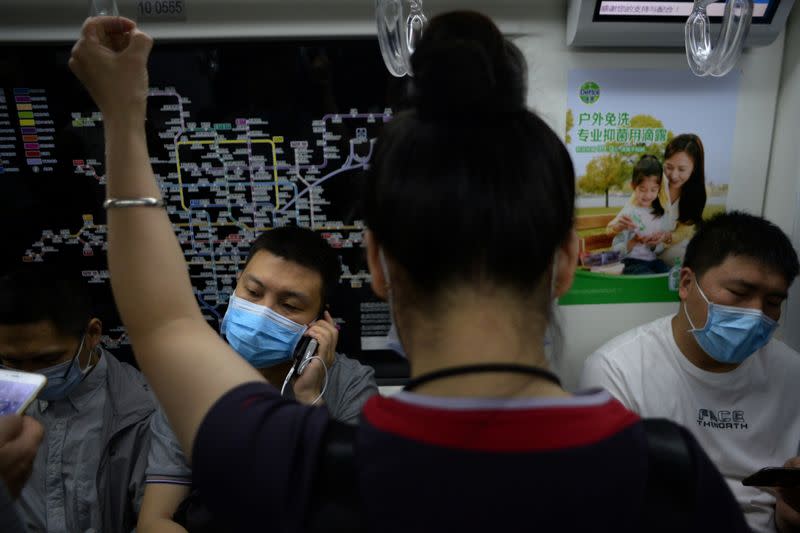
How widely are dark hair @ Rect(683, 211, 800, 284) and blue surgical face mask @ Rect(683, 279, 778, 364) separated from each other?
145mm

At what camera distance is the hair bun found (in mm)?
527

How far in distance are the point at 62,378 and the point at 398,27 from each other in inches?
55.9

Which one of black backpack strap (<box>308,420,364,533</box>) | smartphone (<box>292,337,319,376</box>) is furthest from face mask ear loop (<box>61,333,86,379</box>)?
black backpack strap (<box>308,420,364,533</box>)

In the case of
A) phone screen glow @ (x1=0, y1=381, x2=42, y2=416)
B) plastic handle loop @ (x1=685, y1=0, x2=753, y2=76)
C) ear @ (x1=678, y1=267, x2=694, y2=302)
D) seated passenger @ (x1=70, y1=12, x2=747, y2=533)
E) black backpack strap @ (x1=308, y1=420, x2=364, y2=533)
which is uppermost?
plastic handle loop @ (x1=685, y1=0, x2=753, y2=76)

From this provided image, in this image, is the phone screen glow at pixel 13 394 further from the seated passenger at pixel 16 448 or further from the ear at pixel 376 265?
the ear at pixel 376 265

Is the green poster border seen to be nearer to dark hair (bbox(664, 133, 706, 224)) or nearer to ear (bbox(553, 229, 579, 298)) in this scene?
dark hair (bbox(664, 133, 706, 224))

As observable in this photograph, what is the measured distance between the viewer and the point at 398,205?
525 millimetres

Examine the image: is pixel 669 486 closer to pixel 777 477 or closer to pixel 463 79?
pixel 463 79

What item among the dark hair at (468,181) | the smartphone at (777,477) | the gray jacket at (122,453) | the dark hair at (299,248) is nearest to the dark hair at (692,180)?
the smartphone at (777,477)

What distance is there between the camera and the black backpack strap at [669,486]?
0.51 metres

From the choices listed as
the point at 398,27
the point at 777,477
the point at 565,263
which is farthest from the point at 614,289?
the point at 565,263

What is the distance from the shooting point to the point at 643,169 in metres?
1.81

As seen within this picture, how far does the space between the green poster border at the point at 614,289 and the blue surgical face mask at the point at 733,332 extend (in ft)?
1.04

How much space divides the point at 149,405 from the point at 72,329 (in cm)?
34
